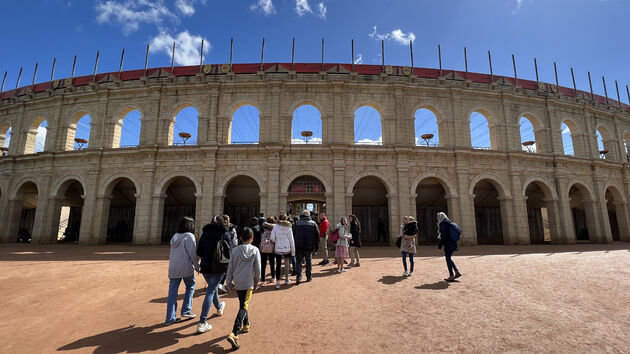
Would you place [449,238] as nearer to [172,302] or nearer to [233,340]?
[233,340]

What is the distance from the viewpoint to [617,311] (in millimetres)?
4965

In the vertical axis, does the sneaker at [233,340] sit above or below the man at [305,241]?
below

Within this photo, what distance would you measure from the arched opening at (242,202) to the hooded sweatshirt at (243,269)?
1450cm

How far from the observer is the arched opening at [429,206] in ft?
61.4

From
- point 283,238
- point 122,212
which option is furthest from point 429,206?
point 122,212

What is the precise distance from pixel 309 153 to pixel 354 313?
37.5 ft

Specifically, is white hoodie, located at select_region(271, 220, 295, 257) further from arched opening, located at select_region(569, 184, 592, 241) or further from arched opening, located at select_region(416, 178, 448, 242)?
arched opening, located at select_region(569, 184, 592, 241)

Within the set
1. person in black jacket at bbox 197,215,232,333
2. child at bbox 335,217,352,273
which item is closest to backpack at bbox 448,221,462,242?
child at bbox 335,217,352,273

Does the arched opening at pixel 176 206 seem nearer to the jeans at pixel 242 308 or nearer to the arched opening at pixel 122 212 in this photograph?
the arched opening at pixel 122 212

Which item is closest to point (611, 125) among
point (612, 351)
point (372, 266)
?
point (372, 266)

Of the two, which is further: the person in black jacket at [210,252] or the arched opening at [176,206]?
the arched opening at [176,206]

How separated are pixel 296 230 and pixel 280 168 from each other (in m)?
8.57

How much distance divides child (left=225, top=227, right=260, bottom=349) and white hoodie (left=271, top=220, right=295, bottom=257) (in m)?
2.52

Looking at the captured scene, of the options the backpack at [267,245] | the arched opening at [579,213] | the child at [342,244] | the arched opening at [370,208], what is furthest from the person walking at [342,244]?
the arched opening at [579,213]
